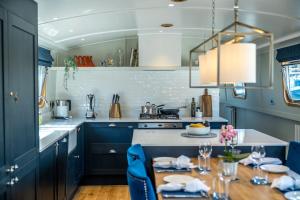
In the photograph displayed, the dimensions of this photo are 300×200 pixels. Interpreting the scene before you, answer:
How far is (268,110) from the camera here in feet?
22.3

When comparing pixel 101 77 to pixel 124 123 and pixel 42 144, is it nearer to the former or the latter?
pixel 124 123

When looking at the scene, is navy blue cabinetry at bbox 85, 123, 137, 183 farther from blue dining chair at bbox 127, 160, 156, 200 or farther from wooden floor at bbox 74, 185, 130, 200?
blue dining chair at bbox 127, 160, 156, 200

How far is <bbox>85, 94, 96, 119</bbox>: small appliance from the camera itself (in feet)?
19.9

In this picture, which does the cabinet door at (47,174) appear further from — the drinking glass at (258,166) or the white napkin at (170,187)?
the drinking glass at (258,166)

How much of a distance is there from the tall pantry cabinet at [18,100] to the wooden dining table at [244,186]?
1006 mm

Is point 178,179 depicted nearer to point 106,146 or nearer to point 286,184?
point 286,184

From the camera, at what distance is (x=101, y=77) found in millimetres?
6285

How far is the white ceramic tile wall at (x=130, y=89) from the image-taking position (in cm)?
629

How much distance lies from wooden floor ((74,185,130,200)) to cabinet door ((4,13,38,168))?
6.54ft

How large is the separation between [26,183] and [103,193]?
2372 millimetres

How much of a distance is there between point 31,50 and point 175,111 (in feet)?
11.5

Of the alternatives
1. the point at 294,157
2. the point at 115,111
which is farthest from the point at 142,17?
the point at 294,157

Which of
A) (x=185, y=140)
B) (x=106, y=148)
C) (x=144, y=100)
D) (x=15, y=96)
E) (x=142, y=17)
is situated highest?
(x=142, y=17)

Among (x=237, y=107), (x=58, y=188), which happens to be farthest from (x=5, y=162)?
(x=237, y=107)
